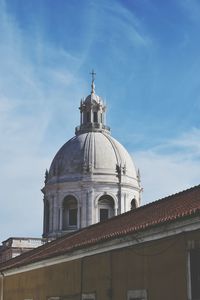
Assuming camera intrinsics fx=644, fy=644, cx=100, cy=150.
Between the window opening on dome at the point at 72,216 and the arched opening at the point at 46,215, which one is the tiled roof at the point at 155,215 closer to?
the window opening on dome at the point at 72,216

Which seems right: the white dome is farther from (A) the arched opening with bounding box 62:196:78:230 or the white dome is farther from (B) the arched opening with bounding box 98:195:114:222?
(B) the arched opening with bounding box 98:195:114:222

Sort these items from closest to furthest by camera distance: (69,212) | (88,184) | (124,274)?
(124,274)
(88,184)
(69,212)

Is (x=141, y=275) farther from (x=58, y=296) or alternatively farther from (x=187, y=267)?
(x=58, y=296)

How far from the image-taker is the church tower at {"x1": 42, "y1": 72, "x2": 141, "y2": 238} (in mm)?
53500

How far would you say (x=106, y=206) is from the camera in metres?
54.4

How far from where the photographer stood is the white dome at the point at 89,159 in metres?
54.8

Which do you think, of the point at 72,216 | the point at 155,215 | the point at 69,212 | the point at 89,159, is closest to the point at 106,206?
the point at 72,216

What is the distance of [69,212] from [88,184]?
9.51 feet

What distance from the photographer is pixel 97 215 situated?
5350cm

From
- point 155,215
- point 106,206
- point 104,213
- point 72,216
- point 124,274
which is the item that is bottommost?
point 124,274

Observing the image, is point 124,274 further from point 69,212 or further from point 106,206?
point 69,212

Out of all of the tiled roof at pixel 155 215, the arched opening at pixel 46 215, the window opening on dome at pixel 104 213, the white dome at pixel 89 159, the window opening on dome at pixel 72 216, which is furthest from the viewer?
the arched opening at pixel 46 215

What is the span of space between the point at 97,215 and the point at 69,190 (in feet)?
10.4

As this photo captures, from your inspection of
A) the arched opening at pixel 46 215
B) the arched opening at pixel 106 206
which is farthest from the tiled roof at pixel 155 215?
the arched opening at pixel 46 215
